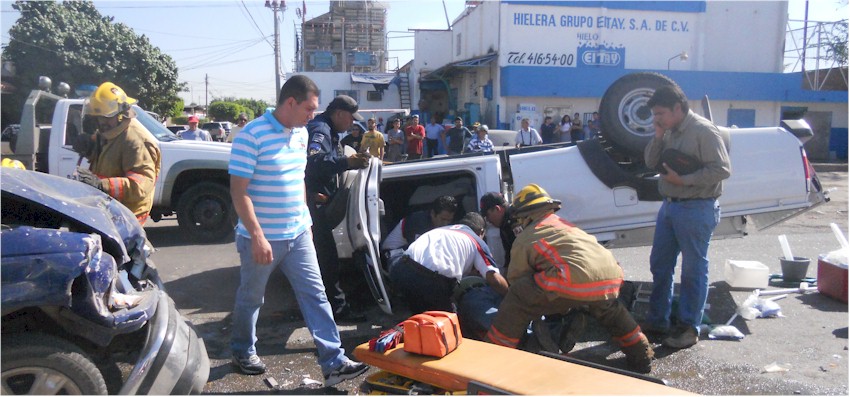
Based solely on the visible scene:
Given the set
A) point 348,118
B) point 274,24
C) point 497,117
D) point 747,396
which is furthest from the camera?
point 274,24

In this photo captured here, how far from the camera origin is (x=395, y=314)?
17.9 ft

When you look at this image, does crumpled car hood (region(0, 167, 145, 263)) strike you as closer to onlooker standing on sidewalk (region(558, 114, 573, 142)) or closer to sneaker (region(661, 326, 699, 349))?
sneaker (region(661, 326, 699, 349))

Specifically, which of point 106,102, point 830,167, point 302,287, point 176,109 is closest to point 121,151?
point 106,102

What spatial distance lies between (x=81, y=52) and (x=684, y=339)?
75.9ft

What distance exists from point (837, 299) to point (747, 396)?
2.54 metres

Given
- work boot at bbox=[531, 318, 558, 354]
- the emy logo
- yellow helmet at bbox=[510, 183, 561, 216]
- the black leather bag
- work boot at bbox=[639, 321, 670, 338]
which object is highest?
the emy logo

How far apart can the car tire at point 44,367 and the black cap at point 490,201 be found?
3161 mm

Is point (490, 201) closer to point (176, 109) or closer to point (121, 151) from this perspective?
point (121, 151)

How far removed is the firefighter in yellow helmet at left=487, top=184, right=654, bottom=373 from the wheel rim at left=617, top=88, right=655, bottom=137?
6.28 feet

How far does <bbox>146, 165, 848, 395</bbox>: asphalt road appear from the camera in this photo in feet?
13.2

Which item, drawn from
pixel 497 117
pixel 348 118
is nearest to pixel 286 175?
pixel 348 118

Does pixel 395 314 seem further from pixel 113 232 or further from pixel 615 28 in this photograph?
pixel 615 28

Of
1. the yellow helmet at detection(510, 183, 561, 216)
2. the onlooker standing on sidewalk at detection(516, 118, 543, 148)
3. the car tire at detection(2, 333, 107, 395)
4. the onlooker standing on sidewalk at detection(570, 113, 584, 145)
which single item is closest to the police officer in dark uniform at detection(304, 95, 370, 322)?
the yellow helmet at detection(510, 183, 561, 216)

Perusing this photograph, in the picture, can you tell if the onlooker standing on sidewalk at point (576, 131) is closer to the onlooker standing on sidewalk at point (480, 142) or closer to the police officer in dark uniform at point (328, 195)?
the onlooker standing on sidewalk at point (480, 142)
